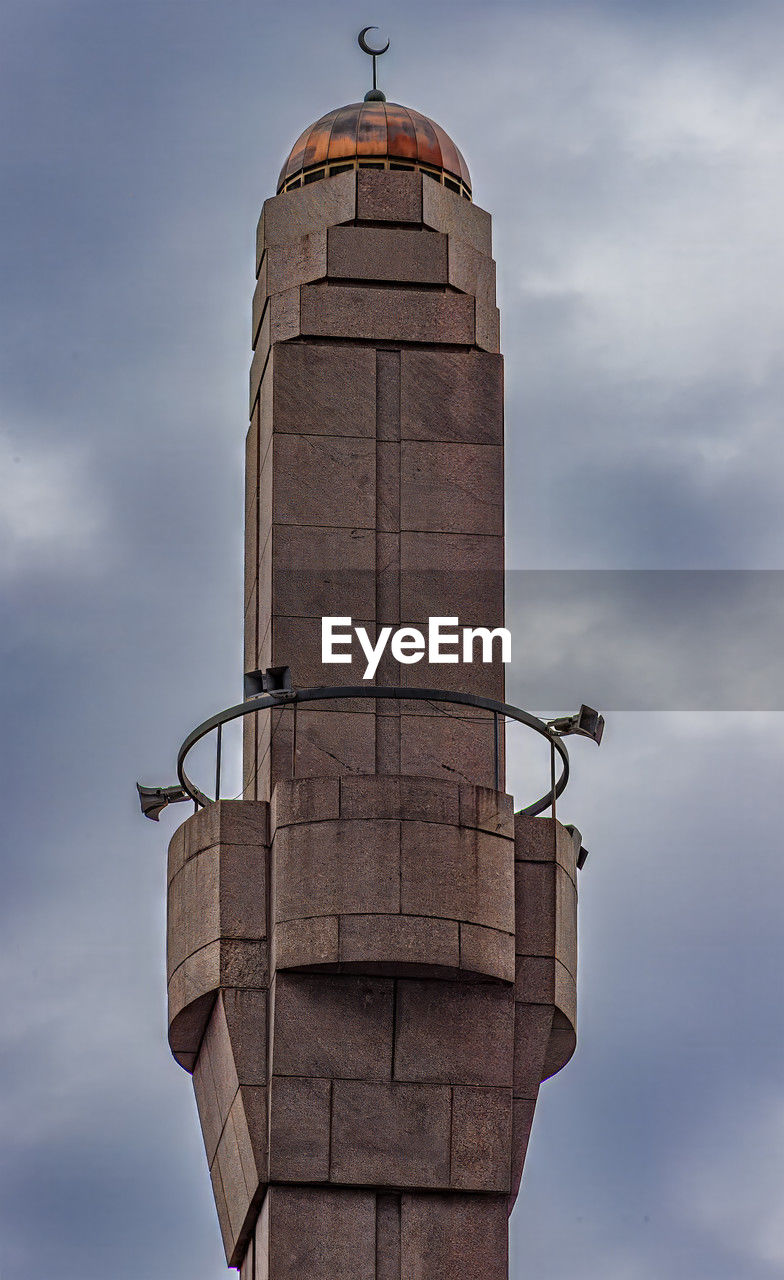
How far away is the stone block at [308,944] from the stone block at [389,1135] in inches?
53.9

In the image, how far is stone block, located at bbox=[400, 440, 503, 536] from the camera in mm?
42281

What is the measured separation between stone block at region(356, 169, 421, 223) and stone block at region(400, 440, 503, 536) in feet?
9.95

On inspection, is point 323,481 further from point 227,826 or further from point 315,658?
point 227,826

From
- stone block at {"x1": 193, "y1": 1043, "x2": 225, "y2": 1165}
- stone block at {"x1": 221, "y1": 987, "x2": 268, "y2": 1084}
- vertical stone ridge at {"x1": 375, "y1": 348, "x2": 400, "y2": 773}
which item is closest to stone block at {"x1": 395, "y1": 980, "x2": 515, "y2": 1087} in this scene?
stone block at {"x1": 221, "y1": 987, "x2": 268, "y2": 1084}

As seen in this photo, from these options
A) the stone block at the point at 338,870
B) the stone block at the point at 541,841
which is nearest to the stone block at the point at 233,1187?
the stone block at the point at 338,870

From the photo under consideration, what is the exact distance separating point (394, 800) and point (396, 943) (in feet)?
5.47

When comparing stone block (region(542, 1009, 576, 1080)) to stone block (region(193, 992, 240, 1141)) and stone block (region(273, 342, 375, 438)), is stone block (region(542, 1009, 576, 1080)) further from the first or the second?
stone block (region(273, 342, 375, 438))

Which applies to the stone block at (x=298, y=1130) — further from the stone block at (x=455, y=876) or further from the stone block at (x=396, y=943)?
the stone block at (x=455, y=876)

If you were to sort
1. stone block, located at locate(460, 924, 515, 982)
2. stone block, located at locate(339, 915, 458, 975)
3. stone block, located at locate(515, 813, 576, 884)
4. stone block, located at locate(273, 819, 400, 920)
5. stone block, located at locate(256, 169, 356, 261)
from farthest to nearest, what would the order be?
stone block, located at locate(256, 169, 356, 261), stone block, located at locate(515, 813, 576, 884), stone block, located at locate(460, 924, 515, 982), stone block, located at locate(273, 819, 400, 920), stone block, located at locate(339, 915, 458, 975)

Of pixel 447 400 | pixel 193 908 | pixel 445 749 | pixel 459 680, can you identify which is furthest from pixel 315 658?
pixel 447 400

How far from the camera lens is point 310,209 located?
144 ft

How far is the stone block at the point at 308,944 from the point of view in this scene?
38.9m

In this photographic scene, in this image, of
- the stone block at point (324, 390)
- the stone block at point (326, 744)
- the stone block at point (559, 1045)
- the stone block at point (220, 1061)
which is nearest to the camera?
the stone block at point (220, 1061)

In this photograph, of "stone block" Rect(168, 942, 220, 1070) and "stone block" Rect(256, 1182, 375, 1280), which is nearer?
"stone block" Rect(256, 1182, 375, 1280)
